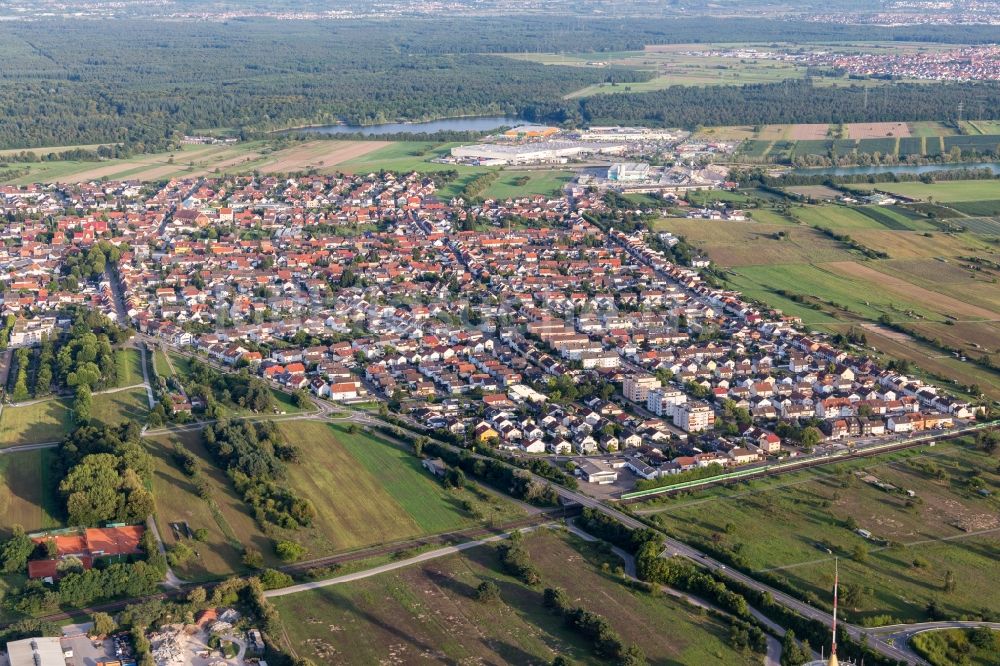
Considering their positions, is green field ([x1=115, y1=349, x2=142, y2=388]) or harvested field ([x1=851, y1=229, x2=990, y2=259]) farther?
harvested field ([x1=851, y1=229, x2=990, y2=259])

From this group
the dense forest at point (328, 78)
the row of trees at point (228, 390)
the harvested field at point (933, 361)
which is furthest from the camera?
the dense forest at point (328, 78)

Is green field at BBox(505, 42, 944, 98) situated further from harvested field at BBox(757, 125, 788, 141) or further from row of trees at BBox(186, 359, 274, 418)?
row of trees at BBox(186, 359, 274, 418)

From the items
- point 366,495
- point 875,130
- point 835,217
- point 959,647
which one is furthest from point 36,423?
point 875,130

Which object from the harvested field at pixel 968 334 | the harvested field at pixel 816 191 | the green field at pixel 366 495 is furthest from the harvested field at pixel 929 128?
the green field at pixel 366 495

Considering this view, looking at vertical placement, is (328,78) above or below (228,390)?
above

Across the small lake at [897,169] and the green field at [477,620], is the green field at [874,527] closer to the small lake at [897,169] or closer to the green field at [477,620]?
the green field at [477,620]

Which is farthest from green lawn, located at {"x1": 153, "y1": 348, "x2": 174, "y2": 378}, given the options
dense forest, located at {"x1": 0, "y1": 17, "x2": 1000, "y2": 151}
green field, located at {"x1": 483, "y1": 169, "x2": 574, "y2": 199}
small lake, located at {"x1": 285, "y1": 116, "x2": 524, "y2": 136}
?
small lake, located at {"x1": 285, "y1": 116, "x2": 524, "y2": 136}

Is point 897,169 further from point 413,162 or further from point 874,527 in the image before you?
point 874,527
